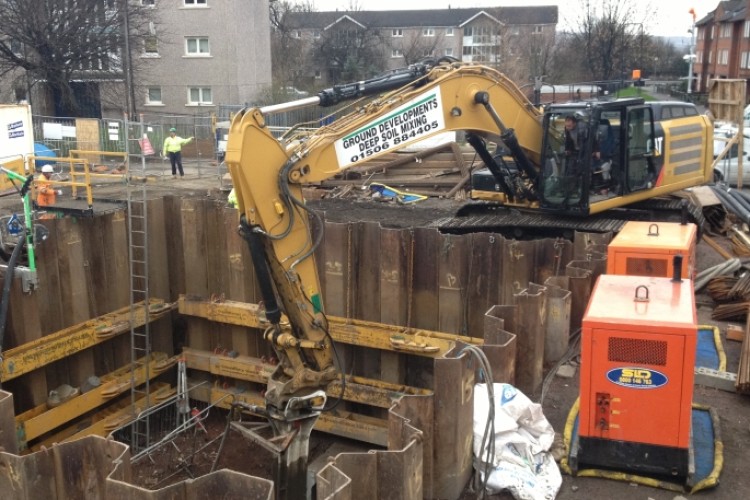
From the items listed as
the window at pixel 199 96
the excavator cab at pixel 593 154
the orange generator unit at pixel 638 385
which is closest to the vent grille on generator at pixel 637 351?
the orange generator unit at pixel 638 385

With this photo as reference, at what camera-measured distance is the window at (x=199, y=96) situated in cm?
3928

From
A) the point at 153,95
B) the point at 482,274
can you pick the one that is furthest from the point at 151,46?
the point at 482,274

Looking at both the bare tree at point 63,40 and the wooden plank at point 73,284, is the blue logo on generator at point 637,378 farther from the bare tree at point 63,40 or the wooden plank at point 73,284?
the bare tree at point 63,40

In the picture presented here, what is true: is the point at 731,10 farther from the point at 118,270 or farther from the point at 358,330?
the point at 118,270

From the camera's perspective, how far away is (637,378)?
467cm

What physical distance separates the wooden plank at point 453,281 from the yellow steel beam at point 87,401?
3671mm

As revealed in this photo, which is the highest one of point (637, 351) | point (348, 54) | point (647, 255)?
point (348, 54)

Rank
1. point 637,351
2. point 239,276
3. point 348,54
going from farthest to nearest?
1. point 348,54
2. point 239,276
3. point 637,351

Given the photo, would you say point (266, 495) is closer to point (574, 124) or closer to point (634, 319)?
point (634, 319)

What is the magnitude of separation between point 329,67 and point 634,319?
50811 mm

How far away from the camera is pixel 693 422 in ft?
18.3

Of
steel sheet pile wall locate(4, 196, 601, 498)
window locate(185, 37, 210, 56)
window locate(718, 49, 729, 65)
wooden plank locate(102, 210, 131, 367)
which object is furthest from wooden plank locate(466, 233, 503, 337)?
window locate(718, 49, 729, 65)

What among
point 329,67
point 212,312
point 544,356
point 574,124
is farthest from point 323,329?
point 329,67

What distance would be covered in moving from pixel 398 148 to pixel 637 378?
11.5 ft
